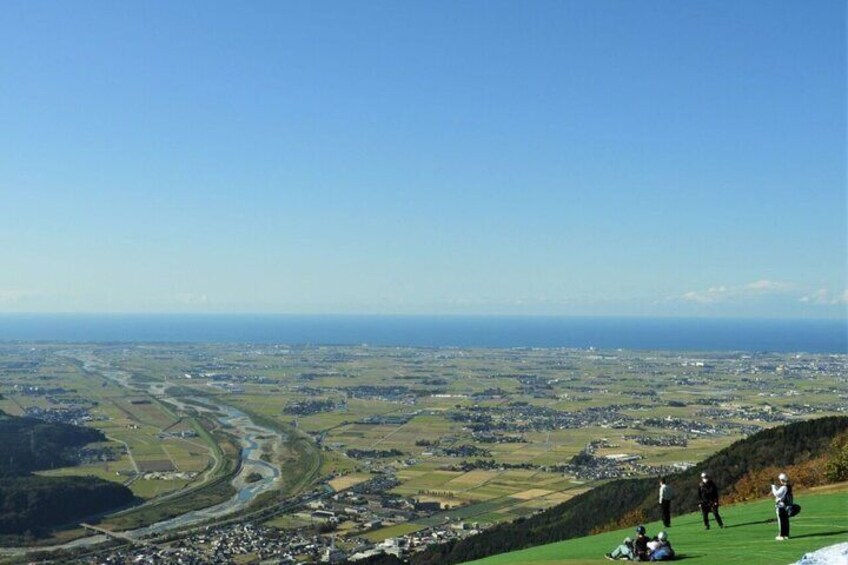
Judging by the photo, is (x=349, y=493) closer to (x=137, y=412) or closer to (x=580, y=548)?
(x=580, y=548)

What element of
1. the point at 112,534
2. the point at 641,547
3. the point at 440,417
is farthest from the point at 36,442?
the point at 641,547

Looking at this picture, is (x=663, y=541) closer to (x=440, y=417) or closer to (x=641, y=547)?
(x=641, y=547)

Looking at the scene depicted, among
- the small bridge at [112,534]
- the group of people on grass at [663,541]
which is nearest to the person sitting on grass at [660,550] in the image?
the group of people on grass at [663,541]

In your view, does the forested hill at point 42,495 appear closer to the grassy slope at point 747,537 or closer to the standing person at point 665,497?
the grassy slope at point 747,537

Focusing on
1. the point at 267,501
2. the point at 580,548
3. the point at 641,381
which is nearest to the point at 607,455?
the point at 267,501

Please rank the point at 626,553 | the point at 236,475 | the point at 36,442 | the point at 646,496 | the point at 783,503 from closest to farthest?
the point at 783,503 → the point at 626,553 → the point at 646,496 → the point at 236,475 → the point at 36,442

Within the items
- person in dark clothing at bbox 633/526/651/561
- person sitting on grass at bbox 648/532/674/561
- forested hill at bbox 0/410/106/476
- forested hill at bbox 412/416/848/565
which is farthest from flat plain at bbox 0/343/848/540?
person sitting on grass at bbox 648/532/674/561

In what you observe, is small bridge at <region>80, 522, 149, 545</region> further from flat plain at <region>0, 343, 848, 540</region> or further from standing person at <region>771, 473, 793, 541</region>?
standing person at <region>771, 473, 793, 541</region>
